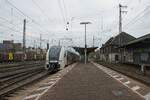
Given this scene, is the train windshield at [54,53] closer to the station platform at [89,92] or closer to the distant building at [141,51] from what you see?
the distant building at [141,51]

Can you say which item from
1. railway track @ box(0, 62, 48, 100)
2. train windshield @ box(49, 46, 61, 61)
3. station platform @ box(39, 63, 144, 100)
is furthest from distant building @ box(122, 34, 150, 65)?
station platform @ box(39, 63, 144, 100)

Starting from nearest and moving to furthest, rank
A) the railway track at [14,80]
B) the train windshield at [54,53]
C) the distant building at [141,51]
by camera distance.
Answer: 1. the railway track at [14,80]
2. the distant building at [141,51]
3. the train windshield at [54,53]

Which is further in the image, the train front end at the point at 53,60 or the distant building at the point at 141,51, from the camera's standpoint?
the train front end at the point at 53,60

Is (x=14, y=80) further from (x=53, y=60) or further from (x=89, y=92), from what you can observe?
(x=53, y=60)

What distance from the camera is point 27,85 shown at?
16.4m

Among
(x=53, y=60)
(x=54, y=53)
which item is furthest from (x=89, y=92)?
(x=54, y=53)

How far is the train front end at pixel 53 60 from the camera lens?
103ft

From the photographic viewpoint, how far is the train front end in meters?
31.2

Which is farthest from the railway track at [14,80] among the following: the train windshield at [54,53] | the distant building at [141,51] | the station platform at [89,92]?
the distant building at [141,51]

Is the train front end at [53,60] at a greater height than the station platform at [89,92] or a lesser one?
greater

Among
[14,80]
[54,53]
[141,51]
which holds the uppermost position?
[141,51]

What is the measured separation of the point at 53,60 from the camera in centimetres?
3153

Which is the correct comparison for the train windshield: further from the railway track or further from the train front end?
the railway track

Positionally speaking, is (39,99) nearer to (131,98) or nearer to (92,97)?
(92,97)
